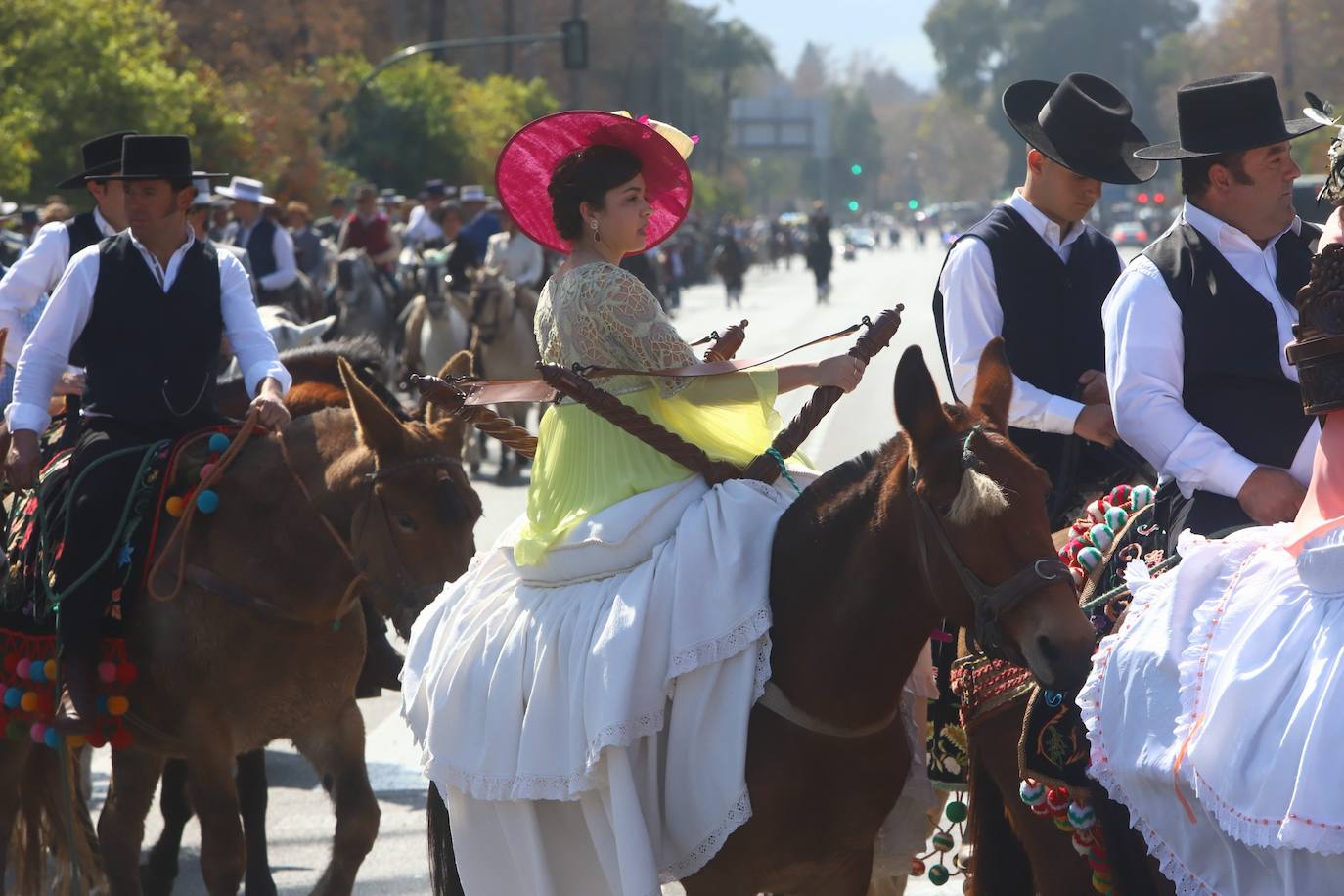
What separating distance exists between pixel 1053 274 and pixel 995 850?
6.03 ft

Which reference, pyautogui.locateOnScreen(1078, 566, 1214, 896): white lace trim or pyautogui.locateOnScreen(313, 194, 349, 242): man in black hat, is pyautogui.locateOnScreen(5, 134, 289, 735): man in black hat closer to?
pyautogui.locateOnScreen(1078, 566, 1214, 896): white lace trim

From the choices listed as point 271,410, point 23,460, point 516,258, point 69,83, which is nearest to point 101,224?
point 23,460

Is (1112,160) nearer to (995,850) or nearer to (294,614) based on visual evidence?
(995,850)

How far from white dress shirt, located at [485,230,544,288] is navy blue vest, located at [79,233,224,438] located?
13.3 m

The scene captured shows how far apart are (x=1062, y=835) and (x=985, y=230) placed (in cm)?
202

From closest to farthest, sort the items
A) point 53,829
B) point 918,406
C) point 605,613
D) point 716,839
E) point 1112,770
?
1. point 1112,770
2. point 918,406
3. point 716,839
4. point 605,613
5. point 53,829

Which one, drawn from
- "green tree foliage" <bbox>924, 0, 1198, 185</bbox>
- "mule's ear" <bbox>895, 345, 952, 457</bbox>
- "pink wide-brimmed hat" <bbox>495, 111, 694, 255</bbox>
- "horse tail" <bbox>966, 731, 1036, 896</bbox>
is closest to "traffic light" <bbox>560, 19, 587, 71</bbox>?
"pink wide-brimmed hat" <bbox>495, 111, 694, 255</bbox>

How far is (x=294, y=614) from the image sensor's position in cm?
618

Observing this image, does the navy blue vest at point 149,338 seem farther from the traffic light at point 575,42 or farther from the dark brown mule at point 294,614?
the traffic light at point 575,42

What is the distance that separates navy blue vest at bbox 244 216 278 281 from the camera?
57.1 feet

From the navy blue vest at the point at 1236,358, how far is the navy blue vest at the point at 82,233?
18.3 ft

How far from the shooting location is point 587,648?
15.2ft

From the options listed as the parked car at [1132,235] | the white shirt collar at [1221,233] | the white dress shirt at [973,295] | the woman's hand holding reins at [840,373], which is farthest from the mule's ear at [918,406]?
the parked car at [1132,235]

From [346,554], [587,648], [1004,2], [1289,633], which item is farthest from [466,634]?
[1004,2]
